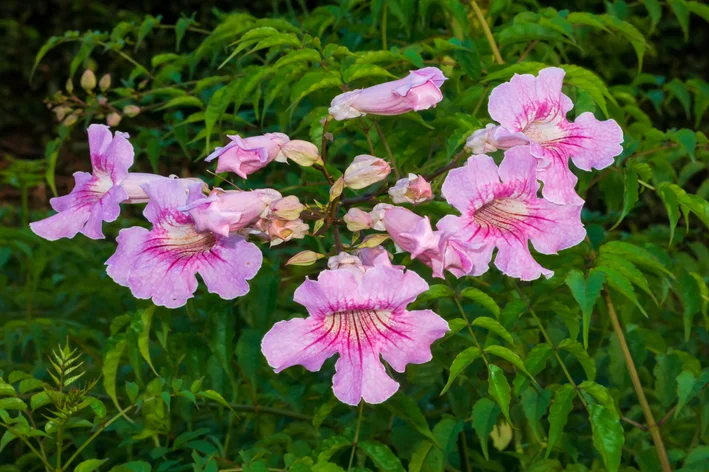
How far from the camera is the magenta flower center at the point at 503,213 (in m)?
1.71

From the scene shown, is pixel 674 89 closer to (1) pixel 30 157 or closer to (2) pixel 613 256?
(2) pixel 613 256

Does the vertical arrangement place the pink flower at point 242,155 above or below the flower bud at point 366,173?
above

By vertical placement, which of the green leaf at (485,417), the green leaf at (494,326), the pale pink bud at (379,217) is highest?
the pale pink bud at (379,217)

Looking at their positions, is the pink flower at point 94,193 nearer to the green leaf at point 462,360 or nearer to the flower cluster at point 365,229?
the flower cluster at point 365,229

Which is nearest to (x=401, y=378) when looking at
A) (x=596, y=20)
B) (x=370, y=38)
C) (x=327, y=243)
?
(x=327, y=243)

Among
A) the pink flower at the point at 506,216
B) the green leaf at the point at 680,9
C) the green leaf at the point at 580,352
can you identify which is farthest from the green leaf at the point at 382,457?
the green leaf at the point at 680,9

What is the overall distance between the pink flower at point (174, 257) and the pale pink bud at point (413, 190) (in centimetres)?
27

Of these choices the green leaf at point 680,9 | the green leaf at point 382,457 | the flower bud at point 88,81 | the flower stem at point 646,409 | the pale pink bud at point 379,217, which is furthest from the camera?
the flower bud at point 88,81

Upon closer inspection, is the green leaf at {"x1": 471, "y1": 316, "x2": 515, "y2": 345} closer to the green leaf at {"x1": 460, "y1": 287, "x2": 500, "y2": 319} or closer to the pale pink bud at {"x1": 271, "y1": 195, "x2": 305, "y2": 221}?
the green leaf at {"x1": 460, "y1": 287, "x2": 500, "y2": 319}

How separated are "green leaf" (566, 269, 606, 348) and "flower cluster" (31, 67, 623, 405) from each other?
0.23 m

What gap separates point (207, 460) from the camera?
1975 mm

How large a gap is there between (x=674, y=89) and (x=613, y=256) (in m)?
1.15

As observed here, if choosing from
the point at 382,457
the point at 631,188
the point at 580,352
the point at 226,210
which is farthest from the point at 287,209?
the point at 631,188

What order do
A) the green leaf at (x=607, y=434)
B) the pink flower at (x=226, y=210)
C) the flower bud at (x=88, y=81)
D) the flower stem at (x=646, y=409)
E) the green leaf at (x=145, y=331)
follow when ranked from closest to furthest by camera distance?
the pink flower at (x=226, y=210), the green leaf at (x=607, y=434), the green leaf at (x=145, y=331), the flower stem at (x=646, y=409), the flower bud at (x=88, y=81)
